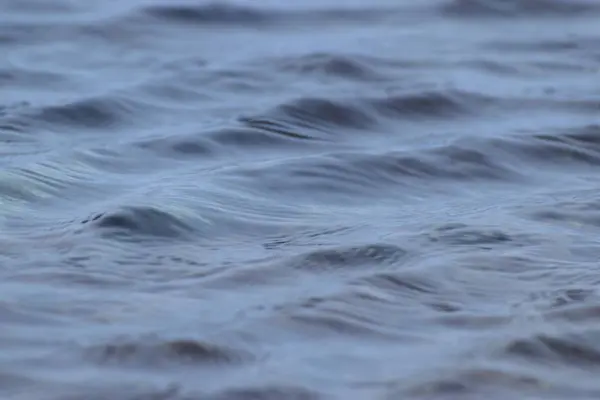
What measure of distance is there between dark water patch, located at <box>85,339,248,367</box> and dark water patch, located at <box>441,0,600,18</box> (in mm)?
5393

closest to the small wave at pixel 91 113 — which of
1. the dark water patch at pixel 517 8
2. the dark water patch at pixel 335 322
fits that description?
the dark water patch at pixel 335 322

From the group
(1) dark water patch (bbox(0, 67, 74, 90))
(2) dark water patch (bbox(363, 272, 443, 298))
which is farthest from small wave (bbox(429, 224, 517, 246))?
(1) dark water patch (bbox(0, 67, 74, 90))

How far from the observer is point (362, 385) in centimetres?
340

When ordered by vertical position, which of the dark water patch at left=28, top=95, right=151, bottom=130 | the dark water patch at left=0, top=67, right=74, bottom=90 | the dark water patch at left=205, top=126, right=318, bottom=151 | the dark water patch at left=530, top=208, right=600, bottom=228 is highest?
the dark water patch at left=0, top=67, right=74, bottom=90

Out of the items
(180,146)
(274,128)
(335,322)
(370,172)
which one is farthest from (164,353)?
(274,128)

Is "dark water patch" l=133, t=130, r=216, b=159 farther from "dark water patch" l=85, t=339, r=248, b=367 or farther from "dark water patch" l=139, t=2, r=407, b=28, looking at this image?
"dark water patch" l=139, t=2, r=407, b=28

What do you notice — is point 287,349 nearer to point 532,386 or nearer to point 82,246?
point 532,386

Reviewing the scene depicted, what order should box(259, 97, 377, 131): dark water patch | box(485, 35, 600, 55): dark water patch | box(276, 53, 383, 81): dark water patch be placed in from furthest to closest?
1. box(485, 35, 600, 55): dark water patch
2. box(276, 53, 383, 81): dark water patch
3. box(259, 97, 377, 131): dark water patch

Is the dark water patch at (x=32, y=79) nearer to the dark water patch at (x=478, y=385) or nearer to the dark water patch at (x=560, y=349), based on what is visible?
the dark water patch at (x=560, y=349)

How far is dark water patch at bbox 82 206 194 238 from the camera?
4504mm

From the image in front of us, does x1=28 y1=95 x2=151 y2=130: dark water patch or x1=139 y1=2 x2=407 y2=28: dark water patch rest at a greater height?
x1=139 y1=2 x2=407 y2=28: dark water patch

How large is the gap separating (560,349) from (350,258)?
867 mm

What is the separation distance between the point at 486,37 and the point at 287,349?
4.73m

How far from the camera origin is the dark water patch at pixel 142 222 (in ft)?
14.8
